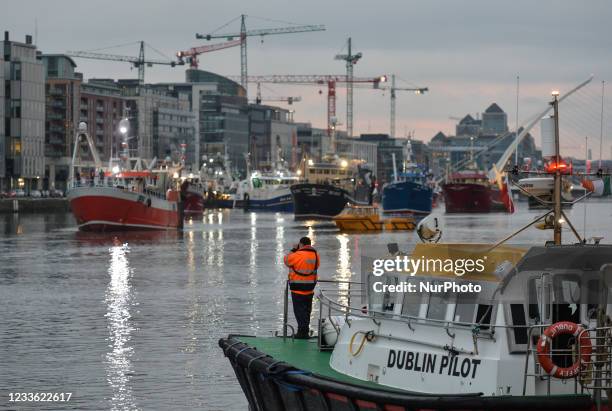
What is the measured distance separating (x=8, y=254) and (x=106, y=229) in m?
28.9

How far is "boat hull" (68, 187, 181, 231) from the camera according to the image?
103688 millimetres

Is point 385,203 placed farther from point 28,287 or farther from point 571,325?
point 571,325

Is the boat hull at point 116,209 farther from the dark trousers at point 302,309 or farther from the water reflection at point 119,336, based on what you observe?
the dark trousers at point 302,309

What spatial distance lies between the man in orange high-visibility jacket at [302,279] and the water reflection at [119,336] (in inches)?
146

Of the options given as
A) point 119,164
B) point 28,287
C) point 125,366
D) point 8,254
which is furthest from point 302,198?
point 125,366

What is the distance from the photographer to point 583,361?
1727cm

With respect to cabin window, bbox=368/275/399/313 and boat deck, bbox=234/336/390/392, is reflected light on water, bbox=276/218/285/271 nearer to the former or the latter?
boat deck, bbox=234/336/390/392

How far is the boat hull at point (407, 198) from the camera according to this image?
162500mm

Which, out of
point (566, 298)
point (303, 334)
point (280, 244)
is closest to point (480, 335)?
point (566, 298)

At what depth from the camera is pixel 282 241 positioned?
317 feet

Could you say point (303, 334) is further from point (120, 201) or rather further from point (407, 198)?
point (407, 198)

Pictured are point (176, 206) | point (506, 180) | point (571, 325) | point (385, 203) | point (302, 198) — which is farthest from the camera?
point (385, 203)

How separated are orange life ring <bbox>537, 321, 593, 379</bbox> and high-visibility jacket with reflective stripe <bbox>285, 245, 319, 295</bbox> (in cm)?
849

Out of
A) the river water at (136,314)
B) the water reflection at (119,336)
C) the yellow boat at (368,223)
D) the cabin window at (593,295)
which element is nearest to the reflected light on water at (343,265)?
the river water at (136,314)
